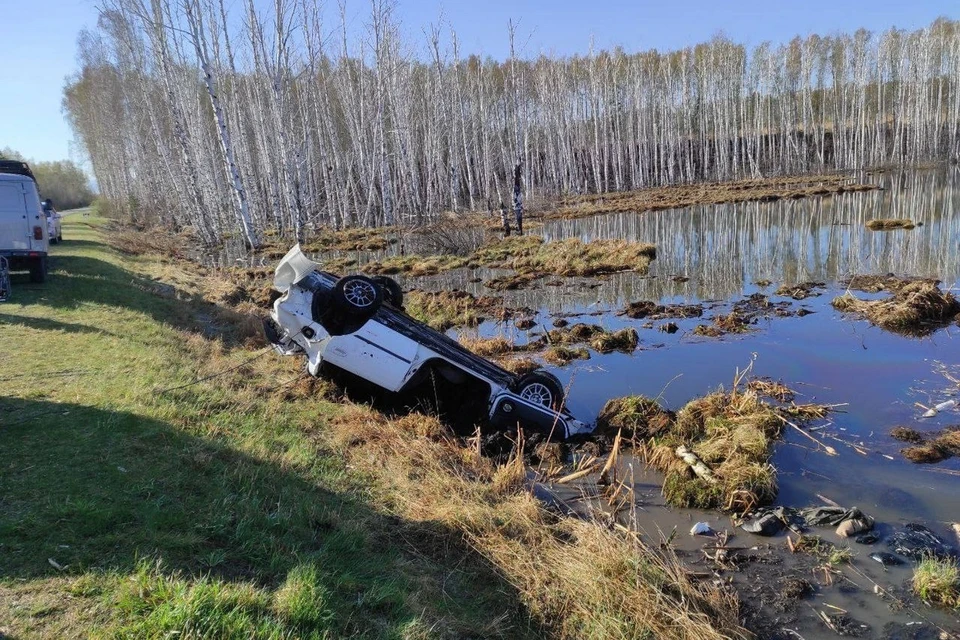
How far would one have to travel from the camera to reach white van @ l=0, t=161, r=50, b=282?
42.7 feet

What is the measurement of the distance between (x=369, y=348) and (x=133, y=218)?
46060 mm

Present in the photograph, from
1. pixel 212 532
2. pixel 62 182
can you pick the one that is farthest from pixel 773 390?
pixel 62 182

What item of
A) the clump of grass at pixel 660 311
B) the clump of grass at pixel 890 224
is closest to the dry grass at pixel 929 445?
the clump of grass at pixel 660 311

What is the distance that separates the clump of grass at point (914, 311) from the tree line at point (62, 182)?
7037 centimetres

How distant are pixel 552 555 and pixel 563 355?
6494 mm

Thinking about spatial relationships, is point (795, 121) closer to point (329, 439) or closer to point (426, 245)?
point (426, 245)

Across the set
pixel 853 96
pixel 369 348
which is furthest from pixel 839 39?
pixel 369 348

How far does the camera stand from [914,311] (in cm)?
1172

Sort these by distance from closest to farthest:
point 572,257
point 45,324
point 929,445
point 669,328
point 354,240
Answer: point 929,445
point 45,324
point 669,328
point 572,257
point 354,240

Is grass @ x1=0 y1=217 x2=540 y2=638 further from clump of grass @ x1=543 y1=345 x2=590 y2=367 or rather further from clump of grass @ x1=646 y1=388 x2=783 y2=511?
clump of grass @ x1=543 y1=345 x2=590 y2=367

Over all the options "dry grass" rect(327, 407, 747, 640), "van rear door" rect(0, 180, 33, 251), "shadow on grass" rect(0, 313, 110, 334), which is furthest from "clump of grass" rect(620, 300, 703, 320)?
"van rear door" rect(0, 180, 33, 251)

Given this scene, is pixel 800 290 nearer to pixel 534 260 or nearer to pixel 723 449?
pixel 534 260

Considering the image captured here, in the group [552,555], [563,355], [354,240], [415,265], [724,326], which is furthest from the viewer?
[354,240]

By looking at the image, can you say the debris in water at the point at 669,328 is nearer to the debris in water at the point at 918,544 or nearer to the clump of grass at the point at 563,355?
the clump of grass at the point at 563,355
